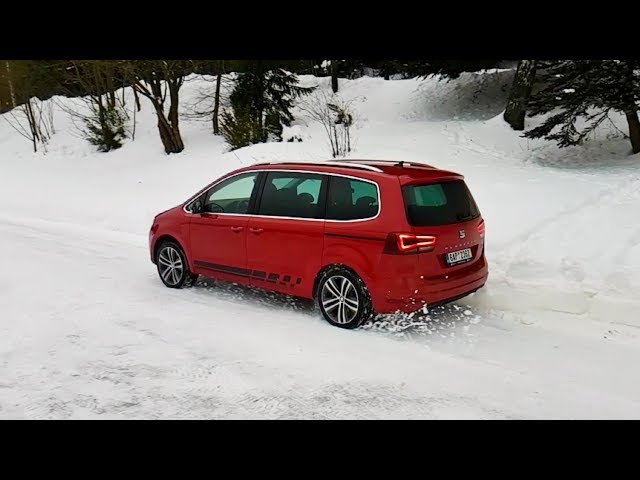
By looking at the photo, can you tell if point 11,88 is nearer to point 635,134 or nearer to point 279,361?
point 635,134

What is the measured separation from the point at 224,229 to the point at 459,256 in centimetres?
276

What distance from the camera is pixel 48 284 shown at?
6.88m

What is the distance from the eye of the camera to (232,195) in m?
6.47

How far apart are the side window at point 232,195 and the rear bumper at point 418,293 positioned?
2108mm

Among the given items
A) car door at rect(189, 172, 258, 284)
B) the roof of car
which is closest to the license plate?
the roof of car

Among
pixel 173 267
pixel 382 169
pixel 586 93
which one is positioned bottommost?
pixel 173 267

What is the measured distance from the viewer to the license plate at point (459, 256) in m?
5.19

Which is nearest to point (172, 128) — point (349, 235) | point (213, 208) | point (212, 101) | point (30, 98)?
point (212, 101)

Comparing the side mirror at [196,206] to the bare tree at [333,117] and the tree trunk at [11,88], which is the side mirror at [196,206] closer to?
the bare tree at [333,117]

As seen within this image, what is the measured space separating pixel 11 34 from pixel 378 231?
373cm

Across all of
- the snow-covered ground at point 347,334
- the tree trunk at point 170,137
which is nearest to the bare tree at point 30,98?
the tree trunk at point 170,137

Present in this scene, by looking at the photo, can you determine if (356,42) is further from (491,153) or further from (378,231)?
(491,153)

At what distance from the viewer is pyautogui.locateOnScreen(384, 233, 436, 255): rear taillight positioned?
4949 mm
